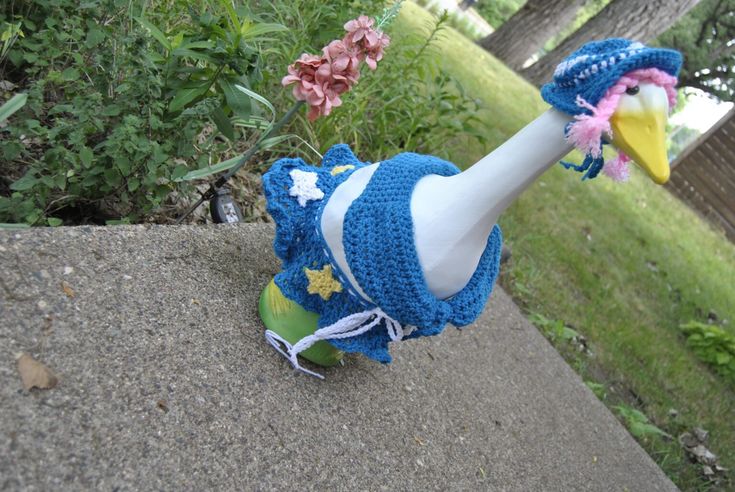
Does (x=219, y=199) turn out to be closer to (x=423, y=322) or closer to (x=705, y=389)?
(x=423, y=322)

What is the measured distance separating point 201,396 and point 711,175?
1093 cm

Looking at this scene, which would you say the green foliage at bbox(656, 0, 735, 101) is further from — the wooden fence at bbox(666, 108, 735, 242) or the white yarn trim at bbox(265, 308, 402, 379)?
the white yarn trim at bbox(265, 308, 402, 379)

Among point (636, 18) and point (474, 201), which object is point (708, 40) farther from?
point (474, 201)

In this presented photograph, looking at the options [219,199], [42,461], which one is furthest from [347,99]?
[42,461]

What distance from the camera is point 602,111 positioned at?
3.95 ft

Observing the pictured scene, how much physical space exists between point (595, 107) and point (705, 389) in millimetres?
3333

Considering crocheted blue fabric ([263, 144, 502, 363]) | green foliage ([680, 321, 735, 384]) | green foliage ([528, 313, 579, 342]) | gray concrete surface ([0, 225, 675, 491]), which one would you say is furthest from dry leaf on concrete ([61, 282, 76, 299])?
green foliage ([680, 321, 735, 384])

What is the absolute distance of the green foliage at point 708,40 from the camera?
17.6m

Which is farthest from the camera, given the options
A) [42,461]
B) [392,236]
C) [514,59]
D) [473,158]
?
[514,59]

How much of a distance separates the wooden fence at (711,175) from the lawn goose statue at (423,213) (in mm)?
9905

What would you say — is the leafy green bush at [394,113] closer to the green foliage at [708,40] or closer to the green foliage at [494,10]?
the green foliage at [708,40]

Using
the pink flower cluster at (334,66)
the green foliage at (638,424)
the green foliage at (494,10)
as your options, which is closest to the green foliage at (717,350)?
the green foliage at (638,424)

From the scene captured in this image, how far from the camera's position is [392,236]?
1.35 m

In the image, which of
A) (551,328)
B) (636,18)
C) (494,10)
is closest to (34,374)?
(551,328)
